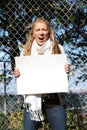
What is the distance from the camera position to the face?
3592 millimetres

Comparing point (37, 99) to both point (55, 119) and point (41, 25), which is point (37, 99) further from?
point (41, 25)

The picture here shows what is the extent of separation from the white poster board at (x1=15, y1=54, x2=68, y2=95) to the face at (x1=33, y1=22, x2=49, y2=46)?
5.1 inches

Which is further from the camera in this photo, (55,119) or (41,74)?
(41,74)

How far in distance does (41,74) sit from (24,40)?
7.15 ft

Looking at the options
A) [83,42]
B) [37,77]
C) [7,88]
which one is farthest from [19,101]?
[37,77]

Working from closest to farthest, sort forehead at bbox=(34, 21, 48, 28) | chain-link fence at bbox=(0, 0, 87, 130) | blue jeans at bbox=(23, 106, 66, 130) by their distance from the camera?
blue jeans at bbox=(23, 106, 66, 130) < forehead at bbox=(34, 21, 48, 28) < chain-link fence at bbox=(0, 0, 87, 130)

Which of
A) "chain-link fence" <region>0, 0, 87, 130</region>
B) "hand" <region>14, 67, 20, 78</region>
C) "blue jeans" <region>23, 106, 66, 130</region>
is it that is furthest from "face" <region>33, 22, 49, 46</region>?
"chain-link fence" <region>0, 0, 87, 130</region>

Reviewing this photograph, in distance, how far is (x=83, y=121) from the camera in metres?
5.81

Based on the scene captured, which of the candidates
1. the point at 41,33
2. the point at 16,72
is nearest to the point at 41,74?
the point at 16,72

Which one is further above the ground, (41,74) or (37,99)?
(41,74)

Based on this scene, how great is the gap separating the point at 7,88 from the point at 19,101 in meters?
0.24

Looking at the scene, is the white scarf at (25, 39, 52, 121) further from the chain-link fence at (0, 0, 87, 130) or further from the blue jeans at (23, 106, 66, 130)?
the chain-link fence at (0, 0, 87, 130)

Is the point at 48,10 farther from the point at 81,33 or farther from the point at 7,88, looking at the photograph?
the point at 7,88

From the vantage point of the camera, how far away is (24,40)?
19.0ft
